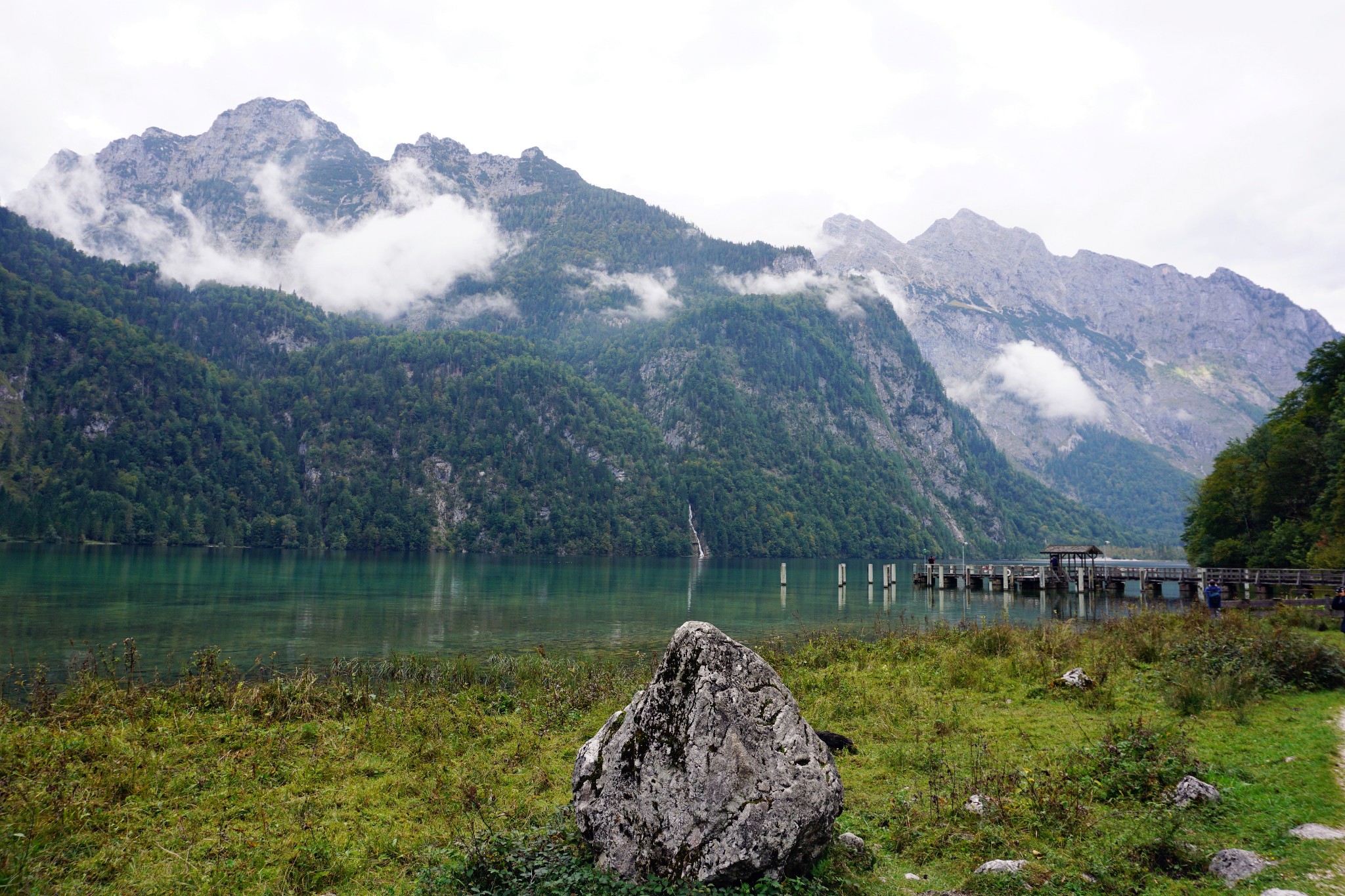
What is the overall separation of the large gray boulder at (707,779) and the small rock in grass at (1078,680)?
449 inches

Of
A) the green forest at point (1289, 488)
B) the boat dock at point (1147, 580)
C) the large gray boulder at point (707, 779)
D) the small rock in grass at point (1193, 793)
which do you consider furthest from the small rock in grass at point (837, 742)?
the green forest at point (1289, 488)

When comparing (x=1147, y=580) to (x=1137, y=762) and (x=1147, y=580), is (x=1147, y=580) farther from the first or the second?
(x=1137, y=762)

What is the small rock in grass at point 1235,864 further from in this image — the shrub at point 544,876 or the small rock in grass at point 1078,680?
the small rock in grass at point 1078,680

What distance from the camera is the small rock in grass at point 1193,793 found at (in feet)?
28.1

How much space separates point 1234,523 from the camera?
69.0 metres

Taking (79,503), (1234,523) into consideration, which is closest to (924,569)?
(1234,523)

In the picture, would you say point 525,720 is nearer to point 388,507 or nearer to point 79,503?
point 79,503

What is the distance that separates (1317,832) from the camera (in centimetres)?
754

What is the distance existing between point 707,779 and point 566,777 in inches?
218

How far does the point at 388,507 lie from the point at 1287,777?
674ft

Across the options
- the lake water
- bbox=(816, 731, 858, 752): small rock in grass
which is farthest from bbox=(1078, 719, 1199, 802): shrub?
the lake water

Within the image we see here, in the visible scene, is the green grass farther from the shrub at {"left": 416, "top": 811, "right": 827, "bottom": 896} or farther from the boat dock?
the boat dock

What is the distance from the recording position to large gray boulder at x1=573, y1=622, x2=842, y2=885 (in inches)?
278

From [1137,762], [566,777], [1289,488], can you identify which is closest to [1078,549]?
[1289,488]
